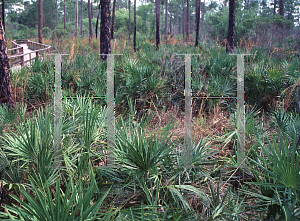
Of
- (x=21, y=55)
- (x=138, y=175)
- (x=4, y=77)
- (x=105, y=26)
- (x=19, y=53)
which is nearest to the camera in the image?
(x=138, y=175)

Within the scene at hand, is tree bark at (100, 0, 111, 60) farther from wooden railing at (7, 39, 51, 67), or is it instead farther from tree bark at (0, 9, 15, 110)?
tree bark at (0, 9, 15, 110)

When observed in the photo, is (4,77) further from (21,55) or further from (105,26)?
(21,55)

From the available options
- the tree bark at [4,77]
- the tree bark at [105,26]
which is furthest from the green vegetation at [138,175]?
the tree bark at [105,26]

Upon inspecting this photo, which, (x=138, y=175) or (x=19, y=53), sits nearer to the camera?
(x=138, y=175)

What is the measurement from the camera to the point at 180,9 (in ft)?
210

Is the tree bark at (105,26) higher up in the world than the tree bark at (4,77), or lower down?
higher up

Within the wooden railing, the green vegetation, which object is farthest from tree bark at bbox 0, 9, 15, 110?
the wooden railing

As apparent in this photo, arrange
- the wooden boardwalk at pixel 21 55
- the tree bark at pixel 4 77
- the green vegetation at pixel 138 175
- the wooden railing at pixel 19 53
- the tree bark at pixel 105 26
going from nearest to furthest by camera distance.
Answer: the green vegetation at pixel 138 175 < the tree bark at pixel 4 77 < the tree bark at pixel 105 26 < the wooden boardwalk at pixel 21 55 < the wooden railing at pixel 19 53

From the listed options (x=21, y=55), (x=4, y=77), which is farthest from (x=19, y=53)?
(x=4, y=77)

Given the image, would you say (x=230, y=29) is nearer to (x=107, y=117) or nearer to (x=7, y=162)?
(x=107, y=117)

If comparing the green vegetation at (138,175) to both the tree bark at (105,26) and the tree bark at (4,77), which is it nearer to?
the tree bark at (4,77)

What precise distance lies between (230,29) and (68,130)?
31.7ft

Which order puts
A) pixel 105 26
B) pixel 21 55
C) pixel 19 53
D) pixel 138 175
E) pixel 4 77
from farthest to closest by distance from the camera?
pixel 19 53
pixel 21 55
pixel 105 26
pixel 4 77
pixel 138 175

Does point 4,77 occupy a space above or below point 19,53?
below
